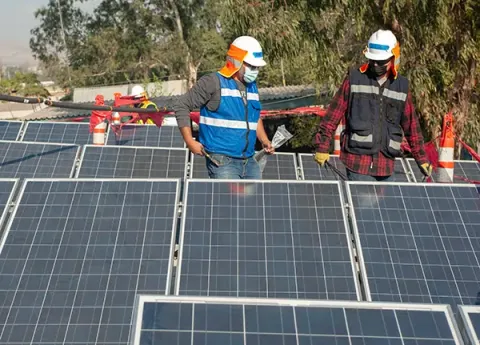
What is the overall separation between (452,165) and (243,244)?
16.3 feet

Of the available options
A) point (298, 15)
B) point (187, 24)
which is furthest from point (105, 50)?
point (298, 15)

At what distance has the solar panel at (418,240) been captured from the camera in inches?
184

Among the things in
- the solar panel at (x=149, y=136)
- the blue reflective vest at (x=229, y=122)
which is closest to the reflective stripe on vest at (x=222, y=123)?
the blue reflective vest at (x=229, y=122)

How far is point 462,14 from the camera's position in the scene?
11266 mm

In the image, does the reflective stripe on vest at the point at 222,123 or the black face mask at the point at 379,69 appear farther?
the reflective stripe on vest at the point at 222,123

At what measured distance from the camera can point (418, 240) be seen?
507cm

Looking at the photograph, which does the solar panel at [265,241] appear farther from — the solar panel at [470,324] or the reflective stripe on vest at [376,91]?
the solar panel at [470,324]

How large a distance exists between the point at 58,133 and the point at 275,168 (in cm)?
433

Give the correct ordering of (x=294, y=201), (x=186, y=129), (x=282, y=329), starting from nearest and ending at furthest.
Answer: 1. (x=282, y=329)
2. (x=294, y=201)
3. (x=186, y=129)

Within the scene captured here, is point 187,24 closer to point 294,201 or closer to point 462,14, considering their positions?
point 462,14

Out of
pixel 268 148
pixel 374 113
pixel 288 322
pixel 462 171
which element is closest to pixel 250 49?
pixel 268 148

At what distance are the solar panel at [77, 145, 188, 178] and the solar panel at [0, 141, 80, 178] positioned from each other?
0.84ft

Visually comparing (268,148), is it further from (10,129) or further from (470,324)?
(10,129)

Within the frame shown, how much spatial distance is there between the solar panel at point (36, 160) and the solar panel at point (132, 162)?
0.84ft
